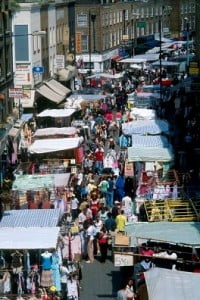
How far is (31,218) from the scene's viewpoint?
1015 inches

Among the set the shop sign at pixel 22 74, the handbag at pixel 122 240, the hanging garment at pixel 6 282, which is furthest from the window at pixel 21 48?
the hanging garment at pixel 6 282

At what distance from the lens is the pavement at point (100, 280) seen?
76.8ft

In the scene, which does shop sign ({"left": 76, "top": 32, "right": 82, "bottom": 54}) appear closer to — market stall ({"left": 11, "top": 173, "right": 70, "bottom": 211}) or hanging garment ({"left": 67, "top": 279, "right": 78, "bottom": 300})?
market stall ({"left": 11, "top": 173, "right": 70, "bottom": 211})

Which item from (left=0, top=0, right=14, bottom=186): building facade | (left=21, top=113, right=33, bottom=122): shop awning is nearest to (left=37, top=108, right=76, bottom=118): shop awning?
(left=21, top=113, right=33, bottom=122): shop awning

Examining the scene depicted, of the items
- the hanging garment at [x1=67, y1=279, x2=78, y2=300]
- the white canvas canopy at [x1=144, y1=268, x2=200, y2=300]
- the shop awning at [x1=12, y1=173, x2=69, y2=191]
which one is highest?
the white canvas canopy at [x1=144, y1=268, x2=200, y2=300]

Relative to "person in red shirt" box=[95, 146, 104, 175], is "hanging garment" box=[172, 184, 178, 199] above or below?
above

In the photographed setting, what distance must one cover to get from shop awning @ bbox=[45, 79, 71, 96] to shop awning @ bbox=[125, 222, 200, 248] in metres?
34.6

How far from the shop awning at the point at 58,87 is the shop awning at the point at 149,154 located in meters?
23.9

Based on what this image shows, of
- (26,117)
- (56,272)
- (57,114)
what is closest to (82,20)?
(26,117)

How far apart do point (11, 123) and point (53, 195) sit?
41.6ft

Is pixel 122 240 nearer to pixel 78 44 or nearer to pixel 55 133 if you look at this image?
pixel 55 133

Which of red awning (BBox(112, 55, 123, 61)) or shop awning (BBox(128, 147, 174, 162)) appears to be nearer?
shop awning (BBox(128, 147, 174, 162))

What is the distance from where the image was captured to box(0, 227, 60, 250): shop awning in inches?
896

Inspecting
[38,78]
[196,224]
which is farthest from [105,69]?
[196,224]
